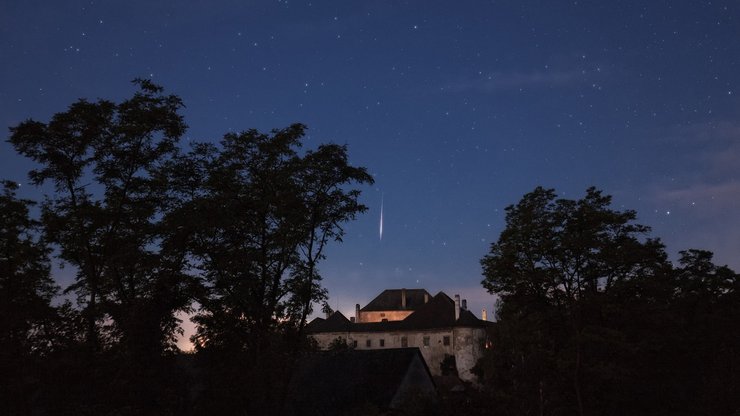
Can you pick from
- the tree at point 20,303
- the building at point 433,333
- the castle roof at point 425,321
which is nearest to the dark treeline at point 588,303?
the tree at point 20,303

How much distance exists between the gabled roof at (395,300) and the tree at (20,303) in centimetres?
8814

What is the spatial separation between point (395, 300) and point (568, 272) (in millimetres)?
77271

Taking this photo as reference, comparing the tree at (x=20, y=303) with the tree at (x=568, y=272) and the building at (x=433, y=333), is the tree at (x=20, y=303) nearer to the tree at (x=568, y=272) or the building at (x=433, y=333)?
the tree at (x=568, y=272)

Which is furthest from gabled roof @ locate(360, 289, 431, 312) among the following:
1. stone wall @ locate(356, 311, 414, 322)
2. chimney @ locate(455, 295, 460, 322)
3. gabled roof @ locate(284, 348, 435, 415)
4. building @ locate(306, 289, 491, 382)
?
gabled roof @ locate(284, 348, 435, 415)

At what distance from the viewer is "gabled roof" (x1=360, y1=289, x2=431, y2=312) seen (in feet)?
365

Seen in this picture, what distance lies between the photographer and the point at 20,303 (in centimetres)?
2395

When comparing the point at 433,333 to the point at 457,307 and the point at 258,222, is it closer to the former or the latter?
the point at 457,307

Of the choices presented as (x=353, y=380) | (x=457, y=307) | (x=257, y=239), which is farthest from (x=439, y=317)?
(x=257, y=239)

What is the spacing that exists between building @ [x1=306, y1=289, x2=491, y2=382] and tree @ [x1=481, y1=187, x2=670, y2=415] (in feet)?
126

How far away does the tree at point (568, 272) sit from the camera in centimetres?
3488

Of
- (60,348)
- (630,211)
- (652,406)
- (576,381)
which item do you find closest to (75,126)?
(60,348)

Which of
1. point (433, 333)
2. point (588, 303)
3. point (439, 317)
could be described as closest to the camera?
point (588, 303)

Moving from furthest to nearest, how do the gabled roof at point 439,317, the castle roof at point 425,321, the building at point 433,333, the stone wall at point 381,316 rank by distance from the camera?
the stone wall at point 381,316 < the castle roof at point 425,321 < the gabled roof at point 439,317 < the building at point 433,333

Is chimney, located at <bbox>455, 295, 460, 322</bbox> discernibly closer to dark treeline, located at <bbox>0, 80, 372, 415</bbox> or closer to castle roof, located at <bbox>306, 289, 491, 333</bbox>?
castle roof, located at <bbox>306, 289, 491, 333</bbox>
